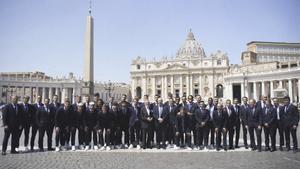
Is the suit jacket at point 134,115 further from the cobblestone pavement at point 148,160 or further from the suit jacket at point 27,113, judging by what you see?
the suit jacket at point 27,113

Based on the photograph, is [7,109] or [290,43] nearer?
[7,109]

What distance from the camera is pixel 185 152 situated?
10.2m

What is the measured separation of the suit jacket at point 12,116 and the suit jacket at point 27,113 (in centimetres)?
13

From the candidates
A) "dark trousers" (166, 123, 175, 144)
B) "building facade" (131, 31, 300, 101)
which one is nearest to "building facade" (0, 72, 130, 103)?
"building facade" (131, 31, 300, 101)

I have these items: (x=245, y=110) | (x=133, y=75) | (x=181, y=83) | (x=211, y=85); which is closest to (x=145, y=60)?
(x=133, y=75)

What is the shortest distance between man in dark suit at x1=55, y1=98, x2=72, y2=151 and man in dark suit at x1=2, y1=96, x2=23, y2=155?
48.1 inches

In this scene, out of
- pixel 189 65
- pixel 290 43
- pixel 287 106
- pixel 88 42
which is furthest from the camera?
pixel 189 65

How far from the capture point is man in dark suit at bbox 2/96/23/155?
9797mm

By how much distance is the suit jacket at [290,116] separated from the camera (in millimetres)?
10446

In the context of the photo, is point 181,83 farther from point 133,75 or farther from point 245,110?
point 245,110

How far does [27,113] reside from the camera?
10.5m

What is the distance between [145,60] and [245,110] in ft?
268

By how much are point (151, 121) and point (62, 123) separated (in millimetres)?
3260

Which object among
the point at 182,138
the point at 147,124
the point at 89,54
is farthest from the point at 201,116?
the point at 89,54
